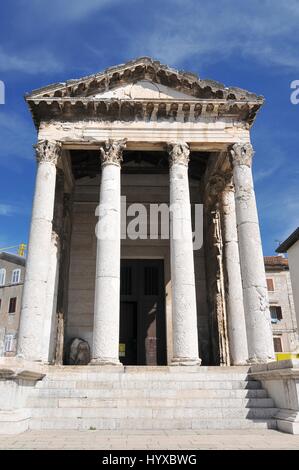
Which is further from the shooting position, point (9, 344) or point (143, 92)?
point (9, 344)

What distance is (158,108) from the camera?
15.3 m

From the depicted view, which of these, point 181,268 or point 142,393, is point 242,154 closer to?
point 181,268

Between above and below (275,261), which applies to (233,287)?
below

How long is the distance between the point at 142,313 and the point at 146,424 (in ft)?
33.3

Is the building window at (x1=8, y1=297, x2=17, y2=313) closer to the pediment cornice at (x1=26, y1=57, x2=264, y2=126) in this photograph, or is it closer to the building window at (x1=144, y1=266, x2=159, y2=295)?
the building window at (x1=144, y1=266, x2=159, y2=295)

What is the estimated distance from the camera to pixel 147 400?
31.4ft

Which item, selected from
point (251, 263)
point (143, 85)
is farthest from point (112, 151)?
point (251, 263)

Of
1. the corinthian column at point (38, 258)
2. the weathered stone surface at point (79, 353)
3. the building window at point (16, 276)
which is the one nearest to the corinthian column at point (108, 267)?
the corinthian column at point (38, 258)

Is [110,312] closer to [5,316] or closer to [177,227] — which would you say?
[177,227]

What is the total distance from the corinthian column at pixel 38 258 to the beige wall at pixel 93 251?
17.0ft

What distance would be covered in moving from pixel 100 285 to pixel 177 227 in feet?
11.6

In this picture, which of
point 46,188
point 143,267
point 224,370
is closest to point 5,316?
point 143,267

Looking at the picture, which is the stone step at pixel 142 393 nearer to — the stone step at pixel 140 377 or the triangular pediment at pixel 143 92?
the stone step at pixel 140 377
